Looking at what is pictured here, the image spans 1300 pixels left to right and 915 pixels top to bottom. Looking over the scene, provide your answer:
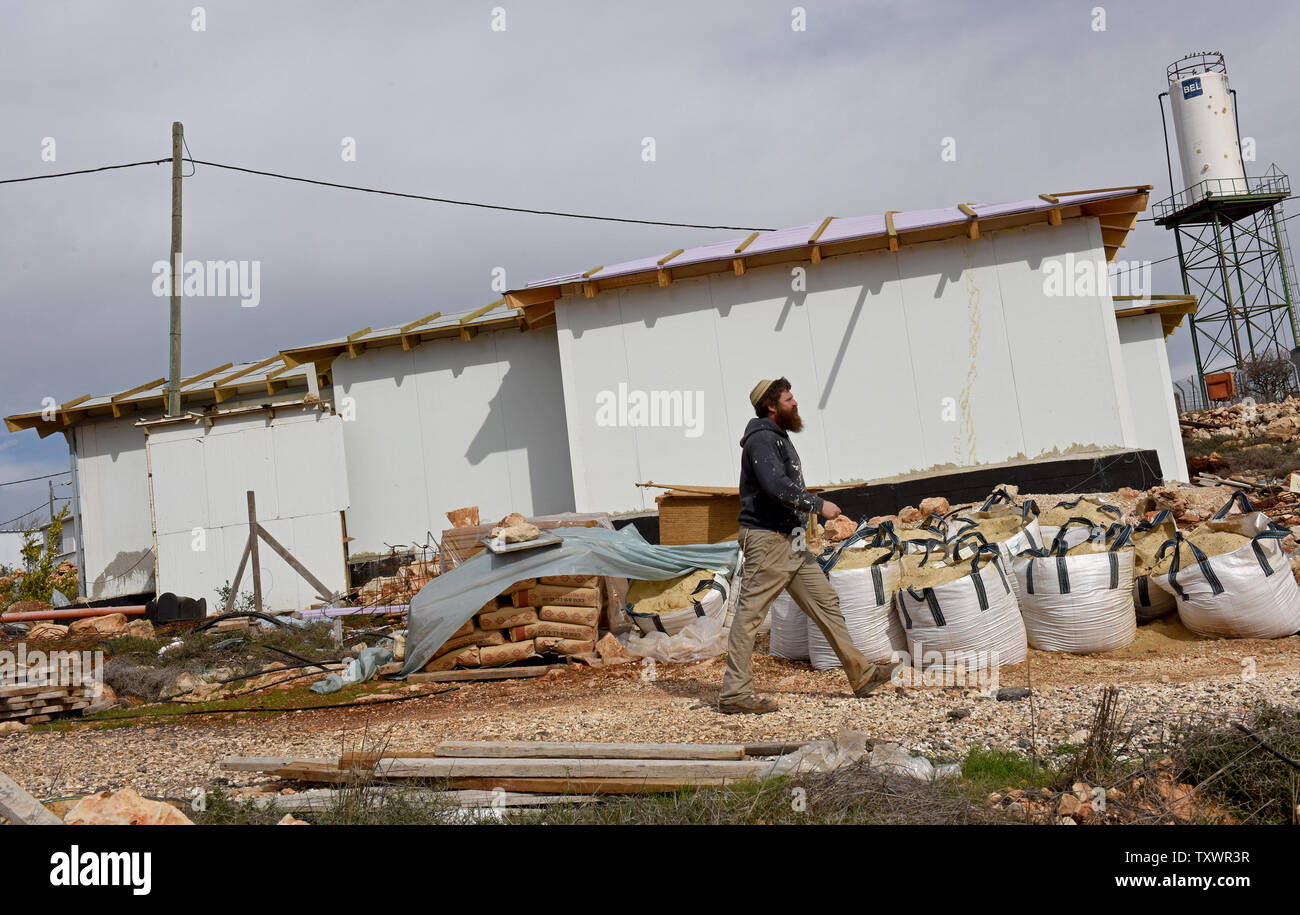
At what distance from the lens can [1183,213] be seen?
109ft

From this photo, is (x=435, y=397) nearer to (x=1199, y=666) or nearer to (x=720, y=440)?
(x=720, y=440)

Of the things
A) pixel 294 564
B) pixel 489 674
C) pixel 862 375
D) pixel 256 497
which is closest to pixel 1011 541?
pixel 489 674

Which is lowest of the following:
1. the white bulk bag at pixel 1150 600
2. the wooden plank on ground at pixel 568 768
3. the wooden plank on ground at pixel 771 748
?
the wooden plank on ground at pixel 771 748

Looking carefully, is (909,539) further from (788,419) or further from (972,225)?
(972,225)

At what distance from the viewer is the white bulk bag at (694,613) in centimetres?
812

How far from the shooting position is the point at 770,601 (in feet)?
19.3

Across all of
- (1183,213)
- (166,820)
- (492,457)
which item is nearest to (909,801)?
(166,820)

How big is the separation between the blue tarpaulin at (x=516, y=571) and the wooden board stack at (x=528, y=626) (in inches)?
6.4

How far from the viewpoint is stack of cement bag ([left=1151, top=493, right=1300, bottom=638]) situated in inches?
243

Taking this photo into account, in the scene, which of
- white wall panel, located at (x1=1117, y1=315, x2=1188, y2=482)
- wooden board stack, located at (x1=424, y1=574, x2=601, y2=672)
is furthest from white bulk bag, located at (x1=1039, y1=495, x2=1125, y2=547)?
white wall panel, located at (x1=1117, y1=315, x2=1188, y2=482)

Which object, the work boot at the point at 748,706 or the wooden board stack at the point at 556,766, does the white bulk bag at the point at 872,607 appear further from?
the wooden board stack at the point at 556,766

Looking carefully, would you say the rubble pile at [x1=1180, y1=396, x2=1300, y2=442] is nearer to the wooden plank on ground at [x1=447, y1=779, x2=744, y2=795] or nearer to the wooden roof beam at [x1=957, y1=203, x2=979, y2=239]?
the wooden roof beam at [x1=957, y1=203, x2=979, y2=239]

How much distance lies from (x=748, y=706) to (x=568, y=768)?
6.18 feet

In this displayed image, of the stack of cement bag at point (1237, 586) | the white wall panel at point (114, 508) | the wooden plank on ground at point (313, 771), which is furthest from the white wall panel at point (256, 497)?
the stack of cement bag at point (1237, 586)
